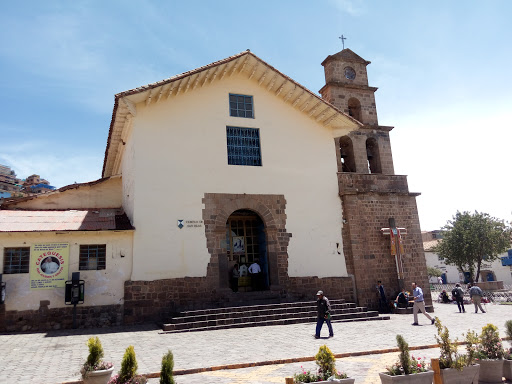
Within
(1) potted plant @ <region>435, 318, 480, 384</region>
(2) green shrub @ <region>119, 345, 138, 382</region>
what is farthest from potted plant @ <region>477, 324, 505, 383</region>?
(2) green shrub @ <region>119, 345, 138, 382</region>

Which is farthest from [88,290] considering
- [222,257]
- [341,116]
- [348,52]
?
[348,52]

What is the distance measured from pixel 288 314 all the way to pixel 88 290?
6.96 metres

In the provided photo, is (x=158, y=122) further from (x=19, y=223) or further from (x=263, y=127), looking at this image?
(x=19, y=223)

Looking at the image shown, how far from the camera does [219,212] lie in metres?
16.6

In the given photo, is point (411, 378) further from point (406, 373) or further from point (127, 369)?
point (127, 369)

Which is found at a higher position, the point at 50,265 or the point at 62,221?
the point at 62,221

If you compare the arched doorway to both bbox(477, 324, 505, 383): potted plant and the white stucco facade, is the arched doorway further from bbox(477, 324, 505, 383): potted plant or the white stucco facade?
the white stucco facade

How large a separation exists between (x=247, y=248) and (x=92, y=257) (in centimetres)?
622

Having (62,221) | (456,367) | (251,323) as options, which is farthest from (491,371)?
(62,221)

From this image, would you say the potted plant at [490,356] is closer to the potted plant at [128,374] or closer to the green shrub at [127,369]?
the potted plant at [128,374]

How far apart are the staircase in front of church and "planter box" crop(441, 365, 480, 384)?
8266mm

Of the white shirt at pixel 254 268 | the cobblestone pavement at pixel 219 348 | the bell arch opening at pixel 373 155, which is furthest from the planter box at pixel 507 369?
the bell arch opening at pixel 373 155

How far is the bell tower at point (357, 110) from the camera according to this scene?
811 inches

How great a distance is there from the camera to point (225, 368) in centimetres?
796
